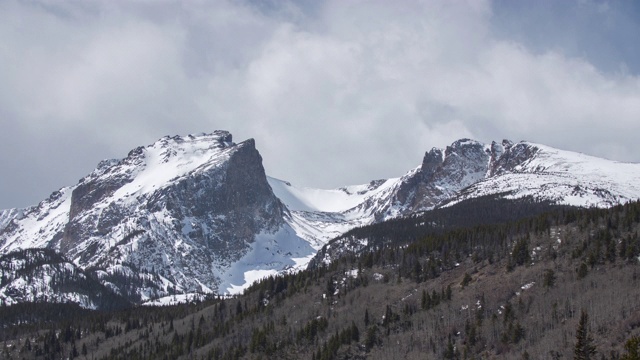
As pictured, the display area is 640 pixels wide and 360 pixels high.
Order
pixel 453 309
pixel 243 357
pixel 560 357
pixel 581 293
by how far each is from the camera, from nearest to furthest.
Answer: pixel 560 357 < pixel 581 293 < pixel 453 309 < pixel 243 357

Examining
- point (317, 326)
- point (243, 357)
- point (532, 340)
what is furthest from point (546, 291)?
point (243, 357)

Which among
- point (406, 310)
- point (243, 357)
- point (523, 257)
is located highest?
point (523, 257)

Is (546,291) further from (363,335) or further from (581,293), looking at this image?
(363,335)

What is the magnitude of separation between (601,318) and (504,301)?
28.0 m

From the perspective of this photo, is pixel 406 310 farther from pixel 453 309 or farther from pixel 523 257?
pixel 523 257

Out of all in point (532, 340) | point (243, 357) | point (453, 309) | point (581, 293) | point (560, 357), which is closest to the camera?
point (560, 357)

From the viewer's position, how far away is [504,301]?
17512 cm

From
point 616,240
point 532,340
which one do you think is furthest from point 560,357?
point 616,240

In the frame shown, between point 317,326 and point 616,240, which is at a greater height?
point 616,240

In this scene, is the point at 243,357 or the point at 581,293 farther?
the point at 243,357

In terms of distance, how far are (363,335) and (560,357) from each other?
2067 inches

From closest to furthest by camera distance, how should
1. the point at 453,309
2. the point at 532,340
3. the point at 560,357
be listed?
the point at 560,357, the point at 532,340, the point at 453,309

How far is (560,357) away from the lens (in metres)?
144

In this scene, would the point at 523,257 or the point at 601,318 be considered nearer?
the point at 601,318
